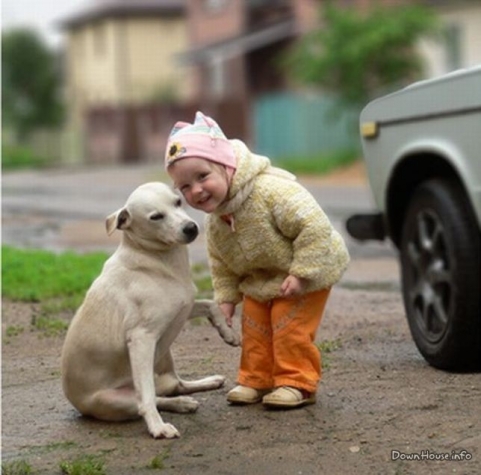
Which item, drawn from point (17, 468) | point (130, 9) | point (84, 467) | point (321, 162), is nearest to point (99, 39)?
point (130, 9)

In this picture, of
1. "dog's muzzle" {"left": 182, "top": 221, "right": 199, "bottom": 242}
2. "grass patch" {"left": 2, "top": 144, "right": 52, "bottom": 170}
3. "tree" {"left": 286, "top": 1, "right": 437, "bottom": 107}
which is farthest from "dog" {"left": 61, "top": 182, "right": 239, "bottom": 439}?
"grass patch" {"left": 2, "top": 144, "right": 52, "bottom": 170}

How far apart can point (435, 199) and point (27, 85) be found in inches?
2022

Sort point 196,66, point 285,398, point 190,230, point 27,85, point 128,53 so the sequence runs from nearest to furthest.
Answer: point 190,230 < point 285,398 < point 196,66 < point 27,85 < point 128,53

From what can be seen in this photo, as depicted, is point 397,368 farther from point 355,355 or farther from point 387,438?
point 387,438

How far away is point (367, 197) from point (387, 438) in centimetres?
1658

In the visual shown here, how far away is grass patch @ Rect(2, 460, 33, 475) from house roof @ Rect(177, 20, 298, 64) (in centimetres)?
3804

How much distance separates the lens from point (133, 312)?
5.59 meters

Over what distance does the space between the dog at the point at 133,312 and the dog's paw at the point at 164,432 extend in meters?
0.12

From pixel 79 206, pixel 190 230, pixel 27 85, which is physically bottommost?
pixel 27 85

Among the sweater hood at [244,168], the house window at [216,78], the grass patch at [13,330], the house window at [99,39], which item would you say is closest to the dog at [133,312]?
the sweater hood at [244,168]

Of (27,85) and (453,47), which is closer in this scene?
(453,47)

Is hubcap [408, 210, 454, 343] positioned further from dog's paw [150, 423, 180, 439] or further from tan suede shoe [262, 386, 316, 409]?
dog's paw [150, 423, 180, 439]

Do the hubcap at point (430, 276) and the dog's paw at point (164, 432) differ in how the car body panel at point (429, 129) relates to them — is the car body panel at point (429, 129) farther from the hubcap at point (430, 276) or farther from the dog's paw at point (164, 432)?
the dog's paw at point (164, 432)

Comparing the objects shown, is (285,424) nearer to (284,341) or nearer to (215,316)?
(284,341)
